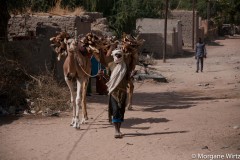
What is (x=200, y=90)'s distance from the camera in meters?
16.9

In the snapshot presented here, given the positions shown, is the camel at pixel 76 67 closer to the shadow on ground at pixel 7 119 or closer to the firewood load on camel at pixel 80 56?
the firewood load on camel at pixel 80 56

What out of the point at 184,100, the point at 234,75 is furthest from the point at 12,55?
the point at 234,75

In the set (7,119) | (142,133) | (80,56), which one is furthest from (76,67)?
(7,119)

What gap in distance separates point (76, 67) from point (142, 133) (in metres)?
2.03

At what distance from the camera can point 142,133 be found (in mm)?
9570

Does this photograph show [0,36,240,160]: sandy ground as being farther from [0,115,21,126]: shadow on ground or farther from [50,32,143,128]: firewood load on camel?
[50,32,143,128]: firewood load on camel

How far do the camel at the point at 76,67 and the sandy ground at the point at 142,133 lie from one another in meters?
0.47

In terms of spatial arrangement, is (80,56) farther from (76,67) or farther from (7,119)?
(7,119)

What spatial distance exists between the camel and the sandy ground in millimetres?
466

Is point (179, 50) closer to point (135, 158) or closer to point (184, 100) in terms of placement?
point (184, 100)

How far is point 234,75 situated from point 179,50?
47.6 ft

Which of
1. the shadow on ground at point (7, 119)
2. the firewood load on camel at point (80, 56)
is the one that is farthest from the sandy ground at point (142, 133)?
the firewood load on camel at point (80, 56)

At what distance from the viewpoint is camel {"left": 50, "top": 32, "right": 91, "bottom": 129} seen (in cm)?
1020

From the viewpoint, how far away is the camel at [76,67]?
1020 cm
